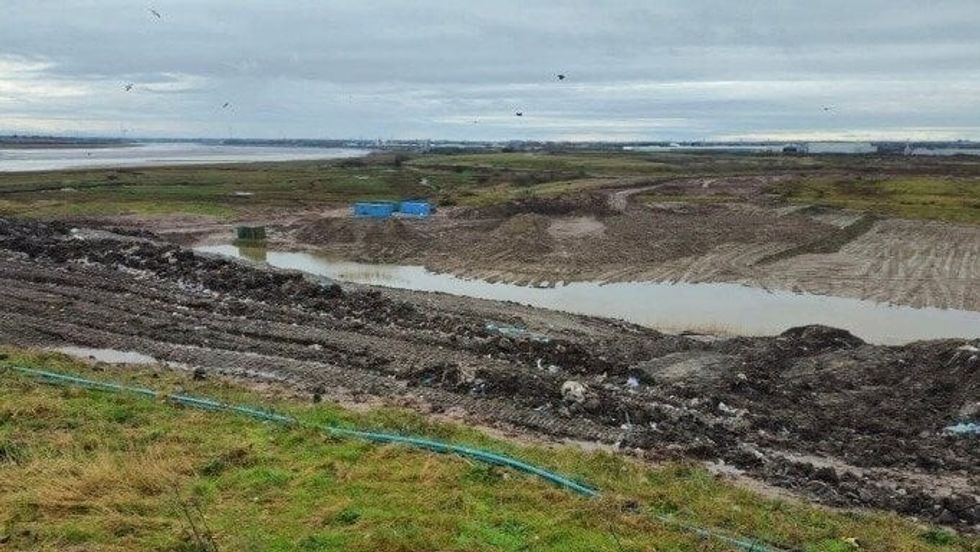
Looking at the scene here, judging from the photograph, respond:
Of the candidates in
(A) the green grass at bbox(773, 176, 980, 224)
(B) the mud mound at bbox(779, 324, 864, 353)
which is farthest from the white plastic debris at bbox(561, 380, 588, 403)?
(A) the green grass at bbox(773, 176, 980, 224)

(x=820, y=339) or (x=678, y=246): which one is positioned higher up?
(x=678, y=246)

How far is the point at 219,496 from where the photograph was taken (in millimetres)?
7930

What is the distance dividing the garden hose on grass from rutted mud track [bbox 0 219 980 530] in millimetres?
2151

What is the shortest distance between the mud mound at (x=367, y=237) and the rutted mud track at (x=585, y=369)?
1241 cm

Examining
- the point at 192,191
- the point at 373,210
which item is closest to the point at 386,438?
the point at 373,210

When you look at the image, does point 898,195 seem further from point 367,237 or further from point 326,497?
point 326,497

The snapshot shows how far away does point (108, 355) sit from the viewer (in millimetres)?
15312

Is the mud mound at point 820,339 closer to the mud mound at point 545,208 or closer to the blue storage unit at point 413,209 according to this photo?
the mud mound at point 545,208

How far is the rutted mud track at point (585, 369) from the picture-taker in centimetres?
1082

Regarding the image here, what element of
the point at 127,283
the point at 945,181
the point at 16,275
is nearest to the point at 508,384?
the point at 127,283

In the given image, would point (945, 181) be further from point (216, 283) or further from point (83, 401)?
point (83, 401)

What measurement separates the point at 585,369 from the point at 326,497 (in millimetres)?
7276

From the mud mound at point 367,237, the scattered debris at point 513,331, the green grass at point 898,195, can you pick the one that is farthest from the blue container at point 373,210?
the green grass at point 898,195

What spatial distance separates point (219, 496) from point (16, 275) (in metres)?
16.9
